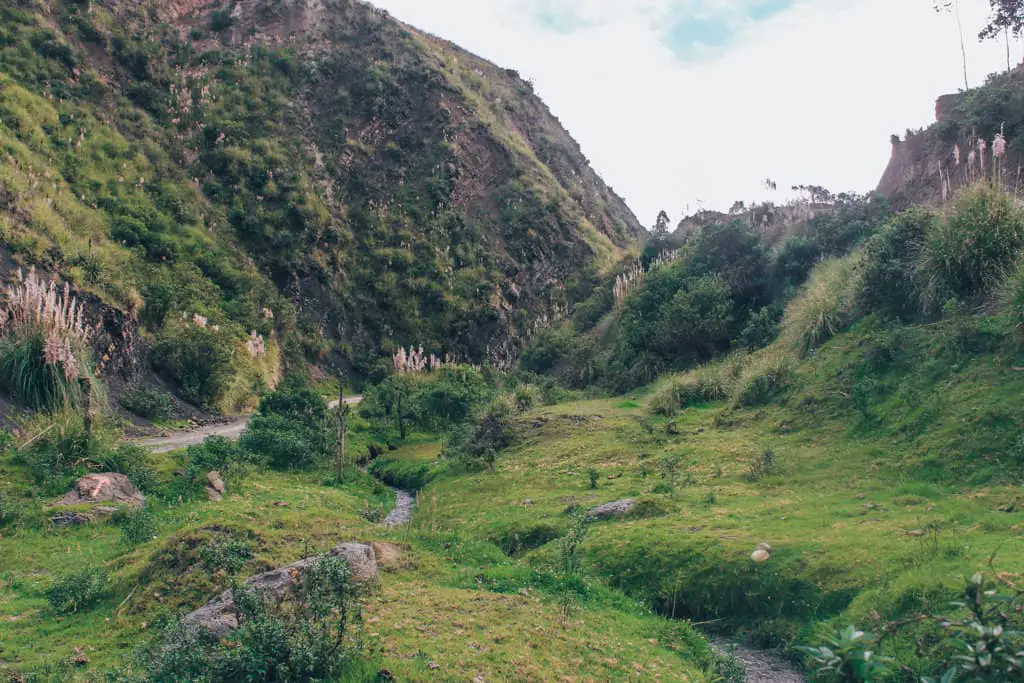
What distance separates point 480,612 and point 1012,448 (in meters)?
9.22

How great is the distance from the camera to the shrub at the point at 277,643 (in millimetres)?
7590

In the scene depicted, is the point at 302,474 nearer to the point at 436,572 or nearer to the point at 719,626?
the point at 436,572

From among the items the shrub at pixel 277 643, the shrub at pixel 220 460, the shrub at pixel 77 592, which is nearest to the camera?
the shrub at pixel 277 643

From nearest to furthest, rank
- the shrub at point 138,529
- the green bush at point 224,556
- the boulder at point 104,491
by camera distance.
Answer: the green bush at point 224,556 < the shrub at point 138,529 < the boulder at point 104,491

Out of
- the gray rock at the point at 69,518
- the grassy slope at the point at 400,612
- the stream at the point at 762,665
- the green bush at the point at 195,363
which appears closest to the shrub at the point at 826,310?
the grassy slope at the point at 400,612

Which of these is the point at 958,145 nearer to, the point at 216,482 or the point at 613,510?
the point at 613,510

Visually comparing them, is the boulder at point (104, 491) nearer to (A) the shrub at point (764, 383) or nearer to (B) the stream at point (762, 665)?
(B) the stream at point (762, 665)

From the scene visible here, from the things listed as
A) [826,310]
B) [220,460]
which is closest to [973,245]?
[826,310]

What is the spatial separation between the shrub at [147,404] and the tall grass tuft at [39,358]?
7196 millimetres

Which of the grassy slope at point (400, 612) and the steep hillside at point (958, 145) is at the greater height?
the steep hillside at point (958, 145)

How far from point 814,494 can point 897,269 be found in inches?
339

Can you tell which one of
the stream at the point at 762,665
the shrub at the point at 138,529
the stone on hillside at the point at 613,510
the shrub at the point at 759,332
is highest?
the shrub at the point at 759,332

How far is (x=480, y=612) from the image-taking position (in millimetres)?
10125

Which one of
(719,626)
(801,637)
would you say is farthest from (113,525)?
(801,637)
